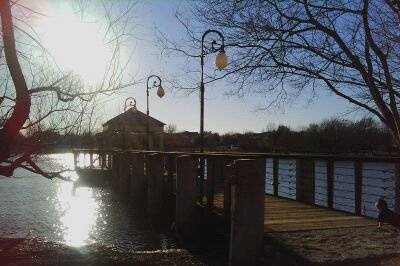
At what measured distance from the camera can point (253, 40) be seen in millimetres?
10477

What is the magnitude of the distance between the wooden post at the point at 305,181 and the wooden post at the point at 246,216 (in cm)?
518

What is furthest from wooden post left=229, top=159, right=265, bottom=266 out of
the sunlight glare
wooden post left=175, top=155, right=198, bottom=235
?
wooden post left=175, top=155, right=198, bottom=235

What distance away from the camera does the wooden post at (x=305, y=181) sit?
1315cm

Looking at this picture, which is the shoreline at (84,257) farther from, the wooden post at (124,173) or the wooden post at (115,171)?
the wooden post at (115,171)

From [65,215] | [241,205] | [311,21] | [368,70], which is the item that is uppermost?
[311,21]

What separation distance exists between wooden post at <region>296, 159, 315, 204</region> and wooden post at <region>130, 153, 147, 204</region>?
981cm

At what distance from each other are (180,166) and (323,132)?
43482 millimetres

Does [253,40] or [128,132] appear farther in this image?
[128,132]

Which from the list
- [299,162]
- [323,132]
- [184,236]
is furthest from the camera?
[323,132]

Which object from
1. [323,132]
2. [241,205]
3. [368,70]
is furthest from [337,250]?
[323,132]

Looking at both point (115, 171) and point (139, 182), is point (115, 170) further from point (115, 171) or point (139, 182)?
point (139, 182)

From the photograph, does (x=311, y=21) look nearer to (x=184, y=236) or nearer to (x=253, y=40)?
(x=253, y=40)

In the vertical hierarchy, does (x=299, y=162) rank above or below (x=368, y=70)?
below

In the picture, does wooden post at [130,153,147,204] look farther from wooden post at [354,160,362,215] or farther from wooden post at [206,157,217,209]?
wooden post at [354,160,362,215]
